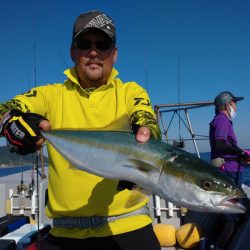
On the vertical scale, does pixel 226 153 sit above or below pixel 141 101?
below

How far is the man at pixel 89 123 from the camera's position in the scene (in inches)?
110

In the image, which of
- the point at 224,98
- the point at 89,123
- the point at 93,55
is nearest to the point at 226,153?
the point at 224,98

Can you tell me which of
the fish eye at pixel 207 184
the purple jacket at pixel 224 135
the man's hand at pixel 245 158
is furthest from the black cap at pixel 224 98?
the fish eye at pixel 207 184

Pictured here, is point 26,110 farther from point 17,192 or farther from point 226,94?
point 17,192

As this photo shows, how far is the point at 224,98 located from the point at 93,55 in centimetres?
513

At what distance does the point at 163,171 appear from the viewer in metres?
2.40

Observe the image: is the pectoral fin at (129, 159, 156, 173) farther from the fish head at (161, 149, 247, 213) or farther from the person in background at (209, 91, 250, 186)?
the person in background at (209, 91, 250, 186)

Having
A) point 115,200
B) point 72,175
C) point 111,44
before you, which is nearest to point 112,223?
point 115,200

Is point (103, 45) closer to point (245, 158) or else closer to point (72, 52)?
point (72, 52)

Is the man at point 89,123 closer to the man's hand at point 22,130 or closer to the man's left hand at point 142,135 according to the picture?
the man's hand at point 22,130

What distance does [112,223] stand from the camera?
9.75 ft

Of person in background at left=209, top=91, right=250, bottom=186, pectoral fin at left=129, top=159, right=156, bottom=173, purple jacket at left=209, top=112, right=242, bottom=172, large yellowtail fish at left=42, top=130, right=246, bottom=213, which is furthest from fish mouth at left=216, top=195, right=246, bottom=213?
purple jacket at left=209, top=112, right=242, bottom=172

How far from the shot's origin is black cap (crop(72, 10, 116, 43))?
3.12 metres

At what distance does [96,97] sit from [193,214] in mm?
5798
